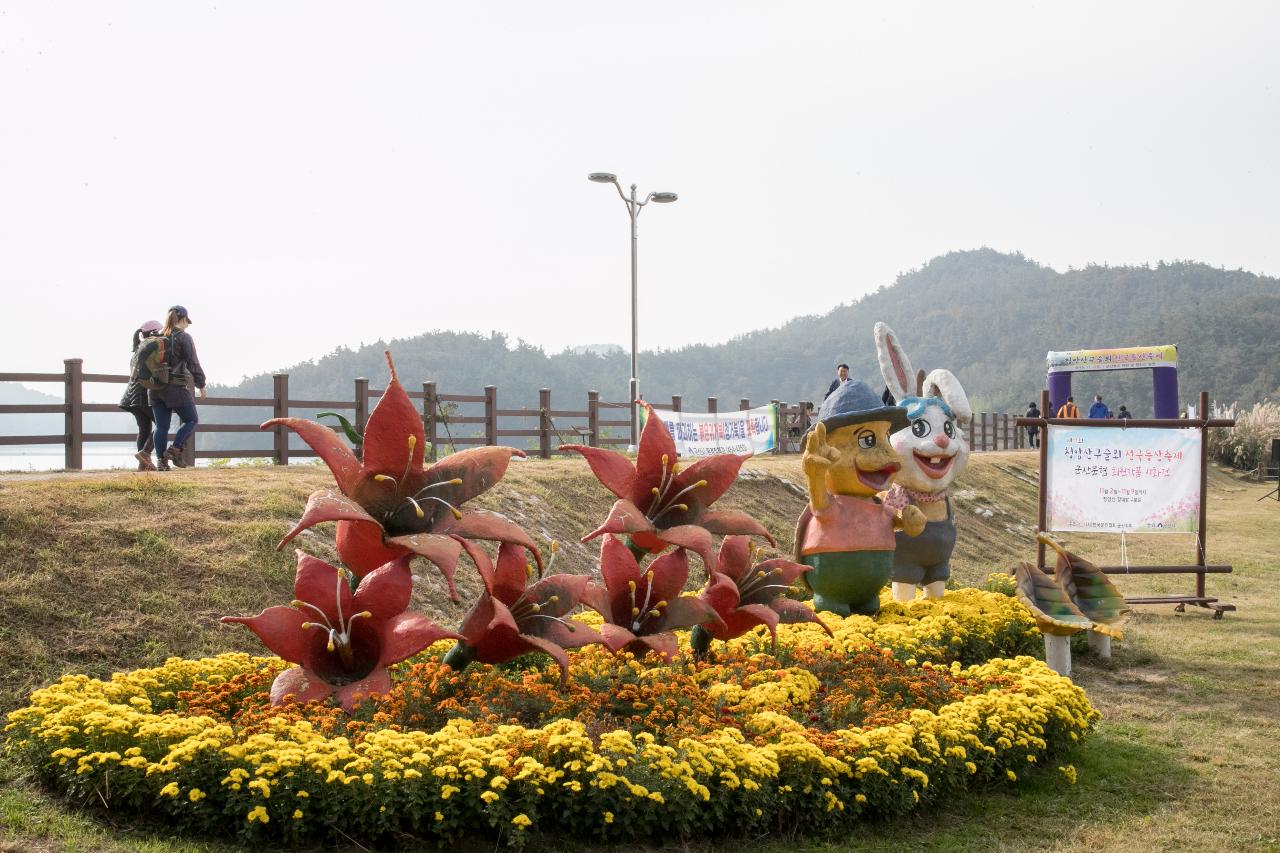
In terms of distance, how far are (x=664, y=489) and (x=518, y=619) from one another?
85 cm

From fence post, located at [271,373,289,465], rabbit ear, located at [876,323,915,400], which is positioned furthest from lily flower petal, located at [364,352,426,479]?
fence post, located at [271,373,289,465]

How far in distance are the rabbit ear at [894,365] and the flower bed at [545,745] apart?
344cm

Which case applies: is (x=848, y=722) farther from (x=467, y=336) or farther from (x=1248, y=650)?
(x=467, y=336)

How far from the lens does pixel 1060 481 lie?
33.5ft

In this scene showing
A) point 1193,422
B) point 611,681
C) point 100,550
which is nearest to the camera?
point 611,681

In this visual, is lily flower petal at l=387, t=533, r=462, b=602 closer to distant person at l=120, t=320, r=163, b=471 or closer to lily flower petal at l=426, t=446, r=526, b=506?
lily flower petal at l=426, t=446, r=526, b=506

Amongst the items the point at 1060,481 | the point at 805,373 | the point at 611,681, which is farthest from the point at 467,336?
the point at 611,681

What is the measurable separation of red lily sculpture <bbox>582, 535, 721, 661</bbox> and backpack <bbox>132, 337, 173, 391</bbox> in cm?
682

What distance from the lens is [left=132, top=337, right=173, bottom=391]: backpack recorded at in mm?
10359

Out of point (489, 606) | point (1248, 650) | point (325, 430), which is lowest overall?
point (1248, 650)

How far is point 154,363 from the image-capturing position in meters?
10.4

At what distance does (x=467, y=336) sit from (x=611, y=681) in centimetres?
6899

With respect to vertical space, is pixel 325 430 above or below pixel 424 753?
above

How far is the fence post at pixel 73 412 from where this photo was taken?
12703mm
